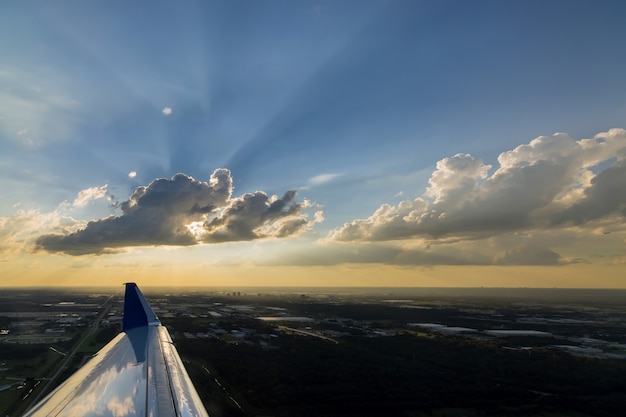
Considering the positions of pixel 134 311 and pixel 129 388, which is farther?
pixel 134 311

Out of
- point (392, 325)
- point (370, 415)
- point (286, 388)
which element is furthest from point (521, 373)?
point (392, 325)

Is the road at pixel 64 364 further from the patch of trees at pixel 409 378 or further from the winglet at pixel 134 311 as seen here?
the winglet at pixel 134 311

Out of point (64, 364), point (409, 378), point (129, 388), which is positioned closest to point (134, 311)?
point (129, 388)

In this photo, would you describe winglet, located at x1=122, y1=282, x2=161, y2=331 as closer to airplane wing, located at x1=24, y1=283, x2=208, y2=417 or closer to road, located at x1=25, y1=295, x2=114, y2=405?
airplane wing, located at x1=24, y1=283, x2=208, y2=417

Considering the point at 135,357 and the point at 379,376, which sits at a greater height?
the point at 135,357

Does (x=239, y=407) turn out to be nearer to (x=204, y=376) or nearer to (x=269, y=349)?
(x=204, y=376)

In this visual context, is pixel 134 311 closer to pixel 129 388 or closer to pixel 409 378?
pixel 129 388
